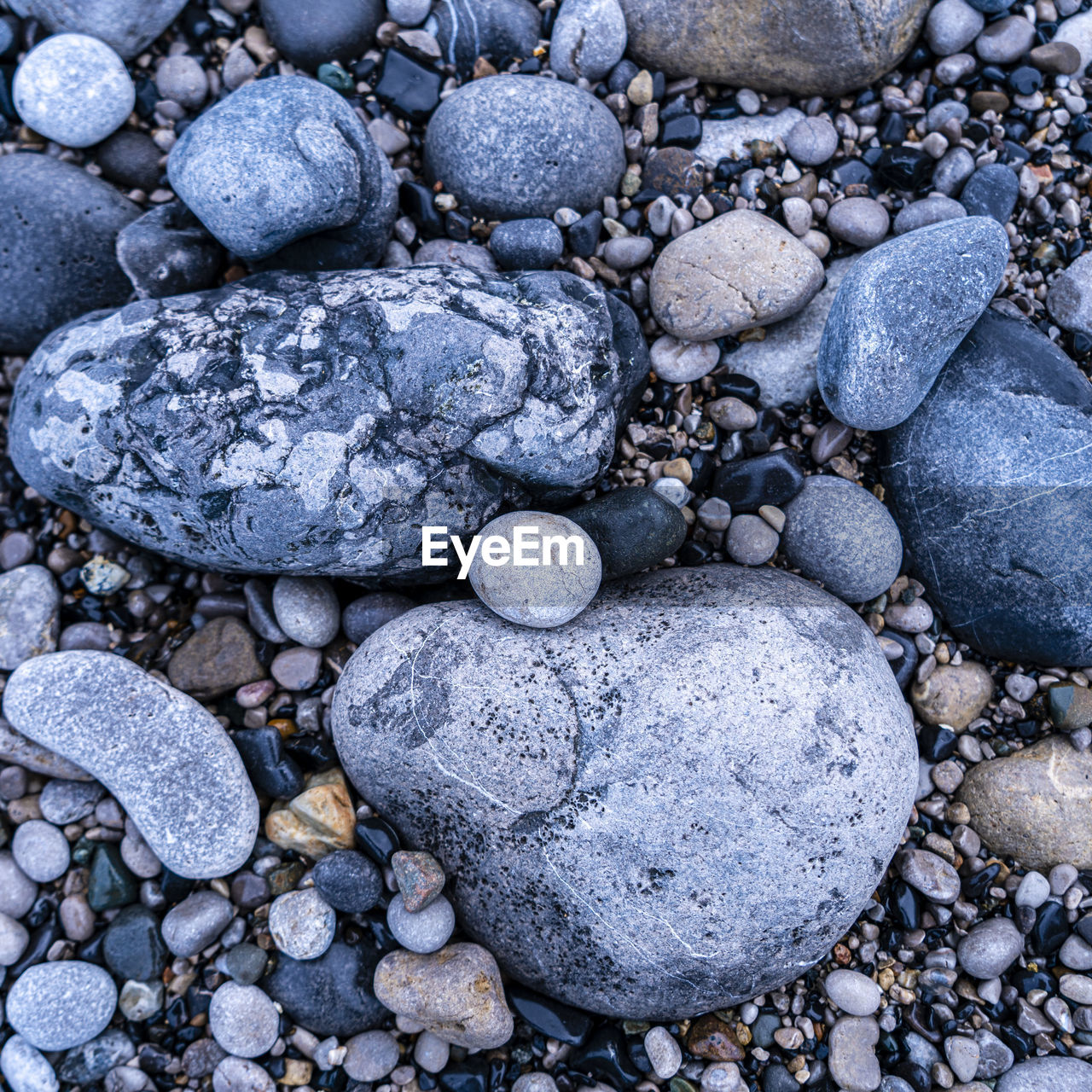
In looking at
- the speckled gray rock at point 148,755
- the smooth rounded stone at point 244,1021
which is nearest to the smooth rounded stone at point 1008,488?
the speckled gray rock at point 148,755

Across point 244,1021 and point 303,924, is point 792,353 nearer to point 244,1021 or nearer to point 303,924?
point 303,924

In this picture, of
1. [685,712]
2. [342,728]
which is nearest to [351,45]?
[342,728]

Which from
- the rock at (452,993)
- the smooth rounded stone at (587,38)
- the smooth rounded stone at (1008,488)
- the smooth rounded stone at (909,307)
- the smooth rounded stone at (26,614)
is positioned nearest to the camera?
the rock at (452,993)

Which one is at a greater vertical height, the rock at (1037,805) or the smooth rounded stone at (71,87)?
the smooth rounded stone at (71,87)

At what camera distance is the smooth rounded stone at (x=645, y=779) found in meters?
2.40

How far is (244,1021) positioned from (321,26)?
143 inches

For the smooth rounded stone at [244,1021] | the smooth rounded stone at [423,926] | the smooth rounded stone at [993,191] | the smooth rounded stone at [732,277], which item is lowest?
the smooth rounded stone at [244,1021]

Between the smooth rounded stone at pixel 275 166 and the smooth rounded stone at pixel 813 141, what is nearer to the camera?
the smooth rounded stone at pixel 275 166

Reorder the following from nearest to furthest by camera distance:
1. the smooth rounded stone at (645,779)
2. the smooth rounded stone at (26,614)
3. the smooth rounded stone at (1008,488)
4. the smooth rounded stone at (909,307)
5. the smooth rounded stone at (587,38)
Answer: the smooth rounded stone at (645,779) < the smooth rounded stone at (909,307) < the smooth rounded stone at (1008,488) < the smooth rounded stone at (26,614) < the smooth rounded stone at (587,38)

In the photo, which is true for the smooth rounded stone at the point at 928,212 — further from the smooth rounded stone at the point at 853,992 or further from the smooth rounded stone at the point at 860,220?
the smooth rounded stone at the point at 853,992

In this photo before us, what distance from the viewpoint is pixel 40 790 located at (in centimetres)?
294

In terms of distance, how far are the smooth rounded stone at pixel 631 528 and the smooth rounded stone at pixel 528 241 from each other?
950 millimetres

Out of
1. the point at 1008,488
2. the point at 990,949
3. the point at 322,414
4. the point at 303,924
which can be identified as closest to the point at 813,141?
the point at 1008,488

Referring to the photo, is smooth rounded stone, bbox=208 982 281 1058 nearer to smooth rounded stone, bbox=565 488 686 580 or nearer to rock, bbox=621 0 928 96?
smooth rounded stone, bbox=565 488 686 580
